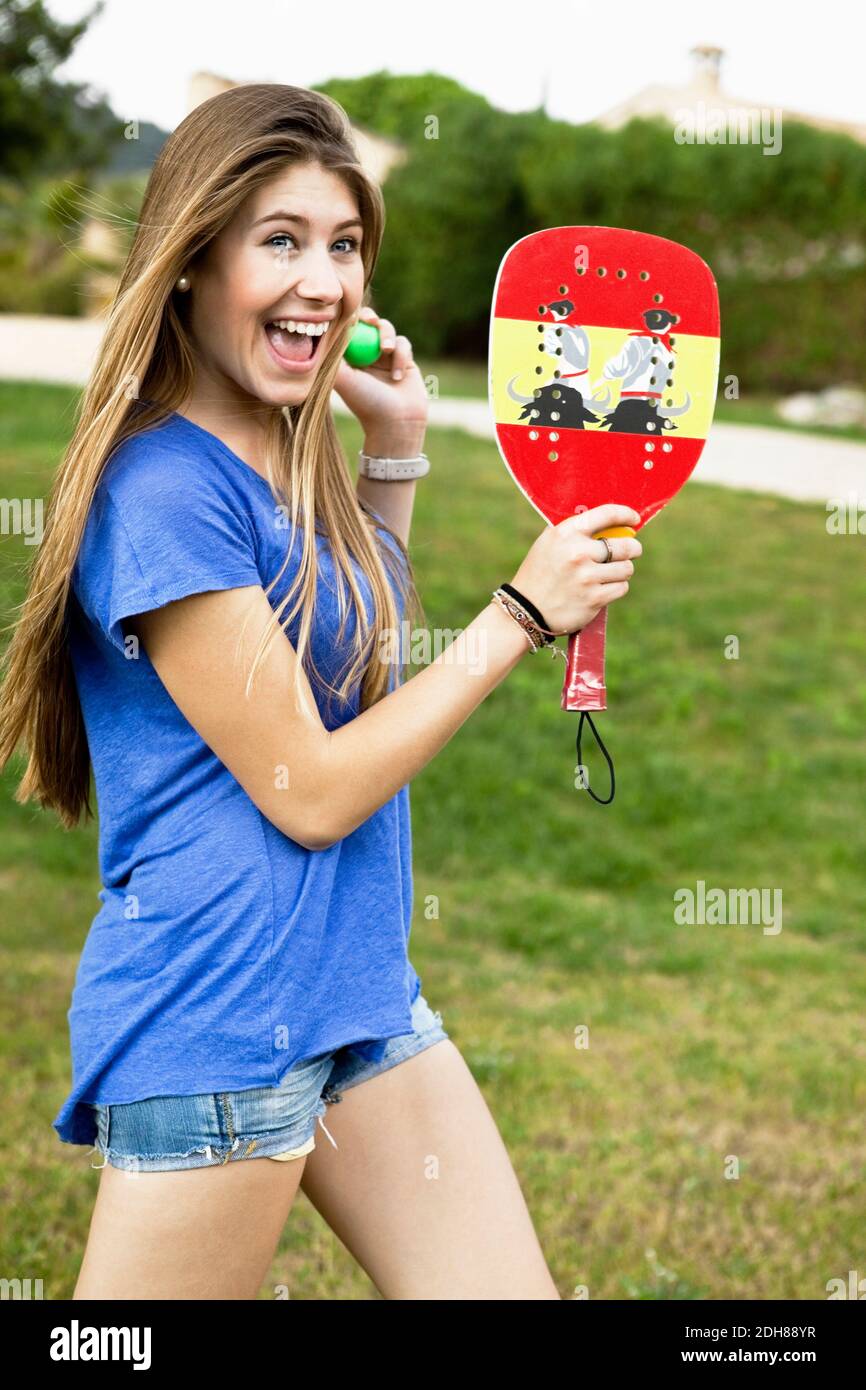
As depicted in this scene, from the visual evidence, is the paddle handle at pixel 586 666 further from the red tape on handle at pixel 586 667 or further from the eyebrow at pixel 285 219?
the eyebrow at pixel 285 219

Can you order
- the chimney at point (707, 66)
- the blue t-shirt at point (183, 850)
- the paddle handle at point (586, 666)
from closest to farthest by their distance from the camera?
the blue t-shirt at point (183, 850) → the paddle handle at point (586, 666) → the chimney at point (707, 66)

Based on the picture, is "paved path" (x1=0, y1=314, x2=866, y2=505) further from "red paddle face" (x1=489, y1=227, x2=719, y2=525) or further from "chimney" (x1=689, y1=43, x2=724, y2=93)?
"chimney" (x1=689, y1=43, x2=724, y2=93)

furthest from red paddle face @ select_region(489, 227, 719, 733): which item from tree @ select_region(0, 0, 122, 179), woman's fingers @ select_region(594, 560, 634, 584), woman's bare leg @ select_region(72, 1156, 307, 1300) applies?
tree @ select_region(0, 0, 122, 179)

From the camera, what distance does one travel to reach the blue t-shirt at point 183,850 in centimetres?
154

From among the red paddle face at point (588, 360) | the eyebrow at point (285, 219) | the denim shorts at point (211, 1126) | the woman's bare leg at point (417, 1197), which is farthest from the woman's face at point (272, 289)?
the woman's bare leg at point (417, 1197)

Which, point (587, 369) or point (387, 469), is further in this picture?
point (387, 469)

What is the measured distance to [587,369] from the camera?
5.99ft

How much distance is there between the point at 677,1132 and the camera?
3846mm

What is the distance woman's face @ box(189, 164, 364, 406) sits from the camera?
1638 mm

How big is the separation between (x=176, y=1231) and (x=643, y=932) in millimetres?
3822

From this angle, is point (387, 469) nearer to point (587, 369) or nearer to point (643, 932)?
point (587, 369)

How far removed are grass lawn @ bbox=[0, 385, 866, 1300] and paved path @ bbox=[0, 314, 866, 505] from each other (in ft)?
4.05

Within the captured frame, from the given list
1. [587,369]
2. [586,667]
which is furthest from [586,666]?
[587,369]
